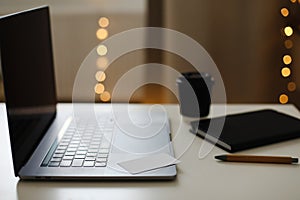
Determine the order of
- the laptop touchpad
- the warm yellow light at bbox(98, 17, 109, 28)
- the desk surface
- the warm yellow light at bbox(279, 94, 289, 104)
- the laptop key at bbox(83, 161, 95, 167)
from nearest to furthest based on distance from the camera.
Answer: the desk surface < the laptop key at bbox(83, 161, 95, 167) < the laptop touchpad < the warm yellow light at bbox(279, 94, 289, 104) < the warm yellow light at bbox(98, 17, 109, 28)

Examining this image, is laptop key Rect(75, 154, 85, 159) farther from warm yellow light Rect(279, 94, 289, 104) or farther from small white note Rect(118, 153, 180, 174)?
warm yellow light Rect(279, 94, 289, 104)

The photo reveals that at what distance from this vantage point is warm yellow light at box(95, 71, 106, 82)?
8.06 feet

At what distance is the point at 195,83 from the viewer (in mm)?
1196

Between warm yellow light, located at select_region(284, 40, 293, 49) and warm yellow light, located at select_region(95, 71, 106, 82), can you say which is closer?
warm yellow light, located at select_region(284, 40, 293, 49)

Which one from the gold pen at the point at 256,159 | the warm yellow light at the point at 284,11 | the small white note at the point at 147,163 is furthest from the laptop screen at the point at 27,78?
the warm yellow light at the point at 284,11

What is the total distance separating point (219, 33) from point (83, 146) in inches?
57.5

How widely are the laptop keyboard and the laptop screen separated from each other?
6 cm

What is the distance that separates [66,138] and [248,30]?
148 centimetres

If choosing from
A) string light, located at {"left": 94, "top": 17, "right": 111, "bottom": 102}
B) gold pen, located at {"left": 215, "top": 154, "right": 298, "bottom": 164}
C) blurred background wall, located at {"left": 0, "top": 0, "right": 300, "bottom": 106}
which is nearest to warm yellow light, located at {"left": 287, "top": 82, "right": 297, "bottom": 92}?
blurred background wall, located at {"left": 0, "top": 0, "right": 300, "bottom": 106}

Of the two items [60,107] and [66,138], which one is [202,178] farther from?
[60,107]

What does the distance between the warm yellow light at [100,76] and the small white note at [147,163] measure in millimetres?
1592

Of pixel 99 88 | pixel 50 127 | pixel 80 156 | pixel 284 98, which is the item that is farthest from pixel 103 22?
pixel 80 156

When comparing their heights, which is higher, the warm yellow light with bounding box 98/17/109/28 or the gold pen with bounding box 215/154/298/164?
the warm yellow light with bounding box 98/17/109/28

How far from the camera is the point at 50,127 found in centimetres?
113
